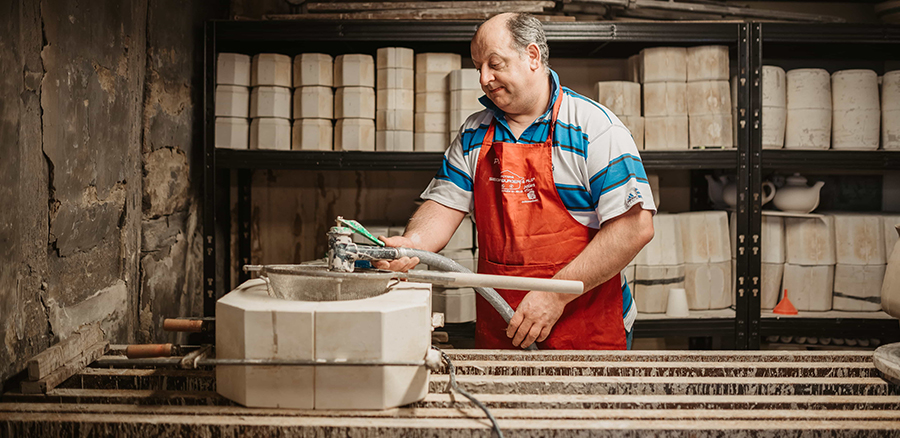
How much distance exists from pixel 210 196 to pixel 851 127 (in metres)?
2.51

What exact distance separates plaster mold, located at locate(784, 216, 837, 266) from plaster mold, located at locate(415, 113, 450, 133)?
1.47m

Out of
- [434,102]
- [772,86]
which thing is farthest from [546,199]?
[772,86]

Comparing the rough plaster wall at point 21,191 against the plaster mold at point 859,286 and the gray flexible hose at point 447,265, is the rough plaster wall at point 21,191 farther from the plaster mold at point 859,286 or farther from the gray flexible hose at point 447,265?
the plaster mold at point 859,286

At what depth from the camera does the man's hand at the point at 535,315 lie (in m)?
1.48

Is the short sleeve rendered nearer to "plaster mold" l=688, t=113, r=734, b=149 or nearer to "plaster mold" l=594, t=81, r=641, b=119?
"plaster mold" l=594, t=81, r=641, b=119

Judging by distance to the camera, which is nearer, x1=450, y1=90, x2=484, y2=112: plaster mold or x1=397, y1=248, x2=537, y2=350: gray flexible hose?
x1=397, y1=248, x2=537, y2=350: gray flexible hose

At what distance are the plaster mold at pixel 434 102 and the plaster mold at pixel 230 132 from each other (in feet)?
2.28

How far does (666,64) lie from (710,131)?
31 centimetres

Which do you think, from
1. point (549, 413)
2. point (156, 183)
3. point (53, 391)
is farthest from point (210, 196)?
point (549, 413)

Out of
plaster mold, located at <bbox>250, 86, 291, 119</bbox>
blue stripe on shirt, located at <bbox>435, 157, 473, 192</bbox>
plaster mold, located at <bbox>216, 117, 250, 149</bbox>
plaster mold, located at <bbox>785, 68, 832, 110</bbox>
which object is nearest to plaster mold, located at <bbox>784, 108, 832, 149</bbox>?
plaster mold, located at <bbox>785, 68, 832, 110</bbox>

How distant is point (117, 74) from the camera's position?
174 centimetres

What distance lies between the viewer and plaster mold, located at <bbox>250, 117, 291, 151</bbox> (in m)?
2.38

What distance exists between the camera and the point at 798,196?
2545 mm

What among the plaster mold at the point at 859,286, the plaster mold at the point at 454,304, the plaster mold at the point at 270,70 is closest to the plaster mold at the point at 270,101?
the plaster mold at the point at 270,70
